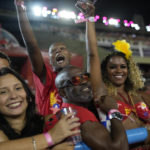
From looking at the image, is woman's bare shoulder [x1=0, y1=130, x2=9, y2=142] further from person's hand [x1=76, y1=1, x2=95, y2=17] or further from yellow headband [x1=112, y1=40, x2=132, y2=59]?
yellow headband [x1=112, y1=40, x2=132, y2=59]

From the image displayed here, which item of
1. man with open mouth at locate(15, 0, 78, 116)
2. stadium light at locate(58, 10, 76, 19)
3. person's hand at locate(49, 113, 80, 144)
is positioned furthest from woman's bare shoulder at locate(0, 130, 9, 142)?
stadium light at locate(58, 10, 76, 19)

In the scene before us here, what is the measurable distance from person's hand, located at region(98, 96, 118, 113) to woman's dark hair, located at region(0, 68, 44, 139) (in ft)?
2.15

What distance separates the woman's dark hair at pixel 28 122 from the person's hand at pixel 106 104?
657mm

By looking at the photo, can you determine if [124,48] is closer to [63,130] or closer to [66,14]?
[63,130]

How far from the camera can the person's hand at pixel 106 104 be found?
192 cm

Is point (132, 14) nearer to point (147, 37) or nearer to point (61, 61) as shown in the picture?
point (147, 37)

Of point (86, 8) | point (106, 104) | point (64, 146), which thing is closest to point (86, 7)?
point (86, 8)

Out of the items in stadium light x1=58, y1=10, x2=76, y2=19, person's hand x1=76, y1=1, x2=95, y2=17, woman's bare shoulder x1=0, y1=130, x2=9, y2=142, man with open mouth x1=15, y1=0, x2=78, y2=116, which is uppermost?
stadium light x1=58, y1=10, x2=76, y2=19

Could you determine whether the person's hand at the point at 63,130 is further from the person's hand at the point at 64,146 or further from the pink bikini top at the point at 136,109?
the pink bikini top at the point at 136,109

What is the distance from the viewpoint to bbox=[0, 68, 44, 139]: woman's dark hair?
54.6 inches

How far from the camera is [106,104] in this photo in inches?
76.1

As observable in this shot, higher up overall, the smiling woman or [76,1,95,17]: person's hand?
[76,1,95,17]: person's hand

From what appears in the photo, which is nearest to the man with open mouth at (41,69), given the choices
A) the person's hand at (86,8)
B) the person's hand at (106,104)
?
the person's hand at (106,104)

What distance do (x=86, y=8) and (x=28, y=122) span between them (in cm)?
141
